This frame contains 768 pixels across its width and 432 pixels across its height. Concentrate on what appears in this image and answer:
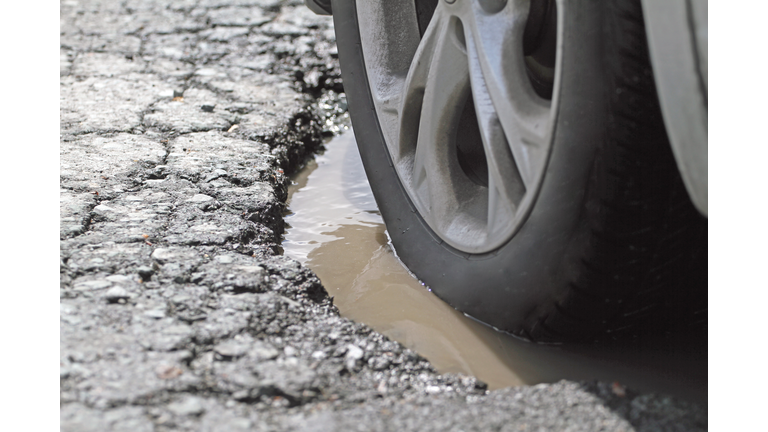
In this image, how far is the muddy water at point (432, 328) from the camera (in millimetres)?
1314

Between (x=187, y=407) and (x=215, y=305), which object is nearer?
(x=187, y=407)

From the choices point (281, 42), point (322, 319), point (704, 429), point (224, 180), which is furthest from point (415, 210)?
point (281, 42)

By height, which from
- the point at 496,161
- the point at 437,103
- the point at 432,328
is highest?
the point at 437,103

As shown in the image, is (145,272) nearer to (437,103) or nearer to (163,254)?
(163,254)

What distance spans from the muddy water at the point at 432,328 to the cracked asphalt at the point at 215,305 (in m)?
0.09

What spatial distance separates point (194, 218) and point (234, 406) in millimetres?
795

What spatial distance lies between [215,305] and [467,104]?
798mm

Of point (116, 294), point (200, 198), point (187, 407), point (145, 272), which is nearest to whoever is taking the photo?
point (187, 407)

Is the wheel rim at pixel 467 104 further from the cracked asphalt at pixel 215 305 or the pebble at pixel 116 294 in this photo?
the pebble at pixel 116 294

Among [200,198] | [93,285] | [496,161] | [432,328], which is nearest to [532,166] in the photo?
[496,161]

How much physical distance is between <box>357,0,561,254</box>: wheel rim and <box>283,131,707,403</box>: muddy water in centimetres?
20

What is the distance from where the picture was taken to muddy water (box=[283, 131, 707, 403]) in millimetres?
1314

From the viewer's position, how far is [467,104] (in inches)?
65.5

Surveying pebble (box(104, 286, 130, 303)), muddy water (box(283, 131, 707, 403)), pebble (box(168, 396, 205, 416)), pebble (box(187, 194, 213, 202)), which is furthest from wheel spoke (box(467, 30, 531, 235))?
pebble (box(187, 194, 213, 202))
